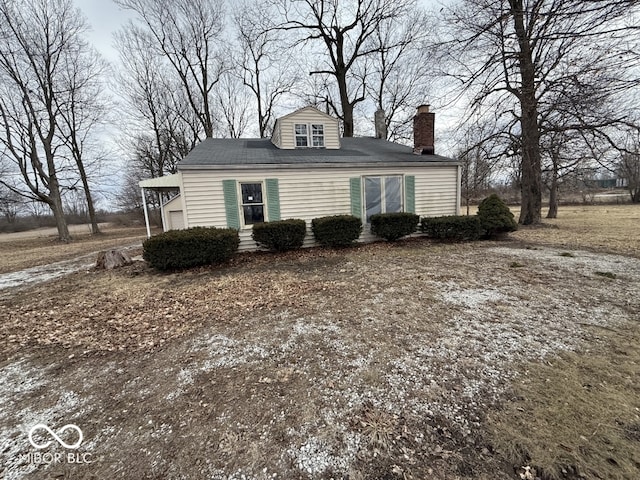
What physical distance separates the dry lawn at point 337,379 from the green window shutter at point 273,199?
3726 millimetres

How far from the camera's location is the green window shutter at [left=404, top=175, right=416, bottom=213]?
9562 mm

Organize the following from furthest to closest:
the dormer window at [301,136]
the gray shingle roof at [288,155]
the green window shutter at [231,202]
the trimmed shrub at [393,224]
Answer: the dormer window at [301,136], the trimmed shrub at [393,224], the gray shingle roof at [288,155], the green window shutter at [231,202]

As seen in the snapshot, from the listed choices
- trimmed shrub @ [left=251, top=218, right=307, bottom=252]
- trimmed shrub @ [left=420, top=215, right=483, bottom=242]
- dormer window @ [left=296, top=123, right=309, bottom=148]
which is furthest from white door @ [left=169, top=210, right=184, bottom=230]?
trimmed shrub @ [left=420, top=215, right=483, bottom=242]

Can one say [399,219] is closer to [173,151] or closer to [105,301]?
[105,301]

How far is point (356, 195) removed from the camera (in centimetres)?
912

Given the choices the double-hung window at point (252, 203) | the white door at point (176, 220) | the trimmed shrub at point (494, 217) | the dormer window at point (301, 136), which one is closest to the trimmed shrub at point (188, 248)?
the double-hung window at point (252, 203)

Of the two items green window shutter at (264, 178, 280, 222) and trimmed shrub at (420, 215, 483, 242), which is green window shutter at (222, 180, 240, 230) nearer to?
green window shutter at (264, 178, 280, 222)

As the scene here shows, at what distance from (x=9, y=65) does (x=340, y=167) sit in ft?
64.5

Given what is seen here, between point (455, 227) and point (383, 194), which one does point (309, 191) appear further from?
point (455, 227)

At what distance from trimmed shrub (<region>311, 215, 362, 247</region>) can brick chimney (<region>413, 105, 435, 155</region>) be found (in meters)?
4.34

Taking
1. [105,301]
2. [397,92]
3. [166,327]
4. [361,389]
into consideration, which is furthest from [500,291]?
[397,92]

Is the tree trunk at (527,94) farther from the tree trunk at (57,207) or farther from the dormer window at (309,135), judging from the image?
the tree trunk at (57,207)

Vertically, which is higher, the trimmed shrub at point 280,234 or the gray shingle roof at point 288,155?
the gray shingle roof at point 288,155

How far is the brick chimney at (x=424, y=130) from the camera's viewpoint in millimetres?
9945
